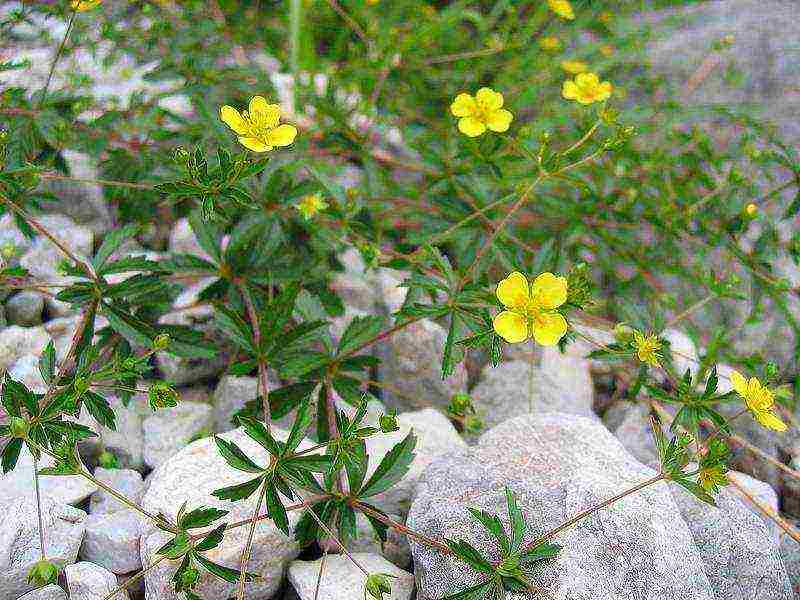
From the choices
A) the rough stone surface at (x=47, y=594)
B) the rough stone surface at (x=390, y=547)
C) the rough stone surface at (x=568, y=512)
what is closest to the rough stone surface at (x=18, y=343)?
the rough stone surface at (x=47, y=594)

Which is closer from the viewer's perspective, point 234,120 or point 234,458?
point 234,458

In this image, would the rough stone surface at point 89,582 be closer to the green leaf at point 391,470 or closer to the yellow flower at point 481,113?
the green leaf at point 391,470

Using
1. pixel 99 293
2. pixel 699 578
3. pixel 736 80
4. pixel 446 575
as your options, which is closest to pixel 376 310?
pixel 99 293

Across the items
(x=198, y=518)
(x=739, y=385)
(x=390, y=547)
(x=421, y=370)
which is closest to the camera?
(x=198, y=518)

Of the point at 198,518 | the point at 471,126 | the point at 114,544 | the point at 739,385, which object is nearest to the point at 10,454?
the point at 114,544

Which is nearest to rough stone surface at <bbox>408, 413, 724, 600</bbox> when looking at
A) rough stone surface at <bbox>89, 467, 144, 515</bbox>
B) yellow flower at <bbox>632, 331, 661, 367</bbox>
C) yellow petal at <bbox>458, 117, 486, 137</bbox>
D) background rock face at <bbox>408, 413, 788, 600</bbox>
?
background rock face at <bbox>408, 413, 788, 600</bbox>

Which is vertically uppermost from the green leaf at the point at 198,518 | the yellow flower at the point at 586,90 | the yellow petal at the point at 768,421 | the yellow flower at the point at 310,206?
the yellow flower at the point at 586,90

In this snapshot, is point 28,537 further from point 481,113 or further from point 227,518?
point 481,113

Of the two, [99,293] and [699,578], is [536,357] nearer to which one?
[699,578]
